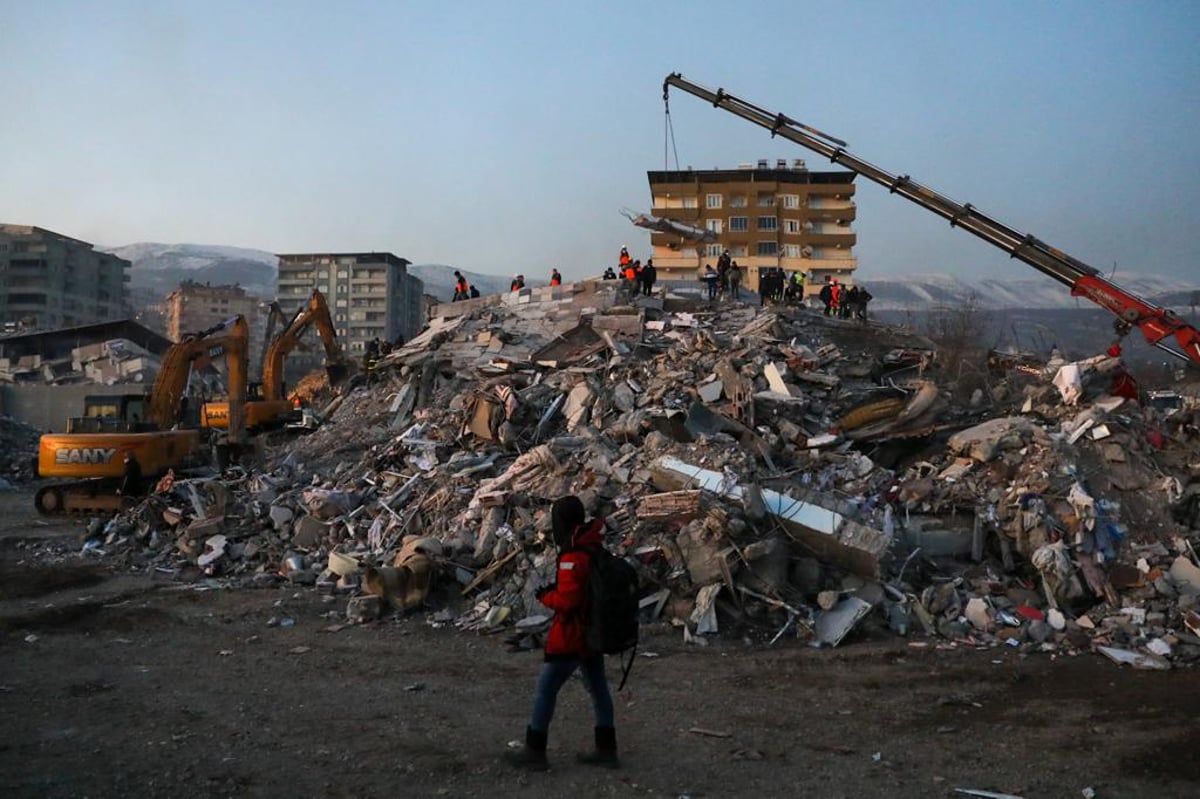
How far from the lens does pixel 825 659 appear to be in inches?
266

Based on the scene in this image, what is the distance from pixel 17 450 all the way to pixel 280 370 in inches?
430

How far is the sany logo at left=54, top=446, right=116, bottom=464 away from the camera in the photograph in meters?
13.0

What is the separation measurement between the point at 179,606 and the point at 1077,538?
Result: 28.5ft

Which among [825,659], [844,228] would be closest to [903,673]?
[825,659]

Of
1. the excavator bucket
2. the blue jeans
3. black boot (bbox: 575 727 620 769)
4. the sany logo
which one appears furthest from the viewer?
the excavator bucket

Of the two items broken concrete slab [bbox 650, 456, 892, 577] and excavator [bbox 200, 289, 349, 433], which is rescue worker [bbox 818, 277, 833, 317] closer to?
broken concrete slab [bbox 650, 456, 892, 577]

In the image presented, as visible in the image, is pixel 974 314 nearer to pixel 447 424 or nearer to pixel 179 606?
pixel 447 424

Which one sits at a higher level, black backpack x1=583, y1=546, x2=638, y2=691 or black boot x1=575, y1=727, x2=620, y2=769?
black backpack x1=583, y1=546, x2=638, y2=691

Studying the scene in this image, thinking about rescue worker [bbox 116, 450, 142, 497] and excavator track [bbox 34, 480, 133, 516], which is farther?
excavator track [bbox 34, 480, 133, 516]

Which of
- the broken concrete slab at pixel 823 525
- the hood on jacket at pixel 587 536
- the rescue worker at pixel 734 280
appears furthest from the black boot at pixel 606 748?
the rescue worker at pixel 734 280

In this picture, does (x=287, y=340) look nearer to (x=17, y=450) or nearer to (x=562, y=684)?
(x=17, y=450)

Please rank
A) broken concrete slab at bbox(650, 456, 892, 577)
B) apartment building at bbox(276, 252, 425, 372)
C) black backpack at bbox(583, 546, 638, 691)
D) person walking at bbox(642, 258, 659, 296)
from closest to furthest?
black backpack at bbox(583, 546, 638, 691)
broken concrete slab at bbox(650, 456, 892, 577)
person walking at bbox(642, 258, 659, 296)
apartment building at bbox(276, 252, 425, 372)

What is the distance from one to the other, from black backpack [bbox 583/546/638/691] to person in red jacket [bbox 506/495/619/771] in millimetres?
51

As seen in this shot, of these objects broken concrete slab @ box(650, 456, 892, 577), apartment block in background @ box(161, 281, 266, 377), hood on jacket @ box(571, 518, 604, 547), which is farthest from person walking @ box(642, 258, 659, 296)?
apartment block in background @ box(161, 281, 266, 377)
